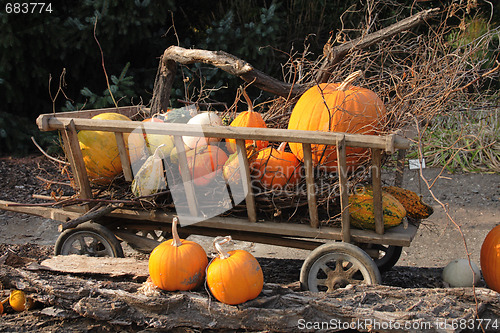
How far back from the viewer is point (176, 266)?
271 cm

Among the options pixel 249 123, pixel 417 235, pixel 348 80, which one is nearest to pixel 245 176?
pixel 249 123

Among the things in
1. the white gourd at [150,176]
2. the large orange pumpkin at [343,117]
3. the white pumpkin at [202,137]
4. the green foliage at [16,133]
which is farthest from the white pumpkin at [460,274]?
the green foliage at [16,133]

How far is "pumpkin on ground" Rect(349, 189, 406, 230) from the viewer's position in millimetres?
2906

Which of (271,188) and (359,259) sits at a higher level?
(271,188)

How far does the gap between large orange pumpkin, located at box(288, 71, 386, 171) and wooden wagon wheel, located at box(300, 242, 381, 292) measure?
50 cm

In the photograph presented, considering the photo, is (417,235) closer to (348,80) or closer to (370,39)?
(370,39)

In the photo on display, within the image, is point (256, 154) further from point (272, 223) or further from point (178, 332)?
point (178, 332)

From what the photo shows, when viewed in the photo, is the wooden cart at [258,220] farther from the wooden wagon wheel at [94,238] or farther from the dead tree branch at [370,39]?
the dead tree branch at [370,39]

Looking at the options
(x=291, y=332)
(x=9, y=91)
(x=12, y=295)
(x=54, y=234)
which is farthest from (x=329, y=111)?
(x=9, y=91)

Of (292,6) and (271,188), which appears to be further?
(292,6)

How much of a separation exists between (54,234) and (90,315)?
258 centimetres

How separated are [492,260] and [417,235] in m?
2.23

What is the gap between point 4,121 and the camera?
6305mm

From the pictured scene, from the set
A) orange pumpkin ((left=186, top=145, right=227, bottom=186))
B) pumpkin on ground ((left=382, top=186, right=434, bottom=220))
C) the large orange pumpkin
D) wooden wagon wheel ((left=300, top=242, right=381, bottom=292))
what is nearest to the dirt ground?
pumpkin on ground ((left=382, top=186, right=434, bottom=220))
